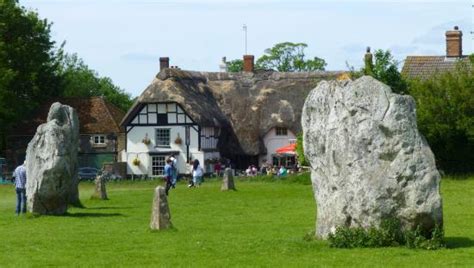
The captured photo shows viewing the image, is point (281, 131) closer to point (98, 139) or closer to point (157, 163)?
point (157, 163)

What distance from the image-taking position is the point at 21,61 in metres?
92.2

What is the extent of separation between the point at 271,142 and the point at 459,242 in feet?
242

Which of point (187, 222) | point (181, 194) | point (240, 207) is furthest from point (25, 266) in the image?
point (181, 194)

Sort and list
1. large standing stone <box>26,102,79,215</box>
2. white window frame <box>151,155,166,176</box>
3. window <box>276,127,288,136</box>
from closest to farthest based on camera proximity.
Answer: large standing stone <box>26,102,79,215</box>
white window frame <box>151,155,166,176</box>
window <box>276,127,288,136</box>

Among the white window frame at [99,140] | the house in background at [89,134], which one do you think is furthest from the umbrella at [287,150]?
the white window frame at [99,140]

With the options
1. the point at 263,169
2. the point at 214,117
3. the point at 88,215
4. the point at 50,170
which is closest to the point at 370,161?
the point at 50,170

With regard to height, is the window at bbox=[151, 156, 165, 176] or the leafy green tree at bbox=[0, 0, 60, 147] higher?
the leafy green tree at bbox=[0, 0, 60, 147]

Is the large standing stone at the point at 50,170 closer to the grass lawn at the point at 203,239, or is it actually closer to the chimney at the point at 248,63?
the grass lawn at the point at 203,239

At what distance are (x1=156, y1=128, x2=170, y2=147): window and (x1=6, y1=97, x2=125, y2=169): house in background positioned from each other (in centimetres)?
413

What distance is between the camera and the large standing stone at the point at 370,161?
2366 centimetres

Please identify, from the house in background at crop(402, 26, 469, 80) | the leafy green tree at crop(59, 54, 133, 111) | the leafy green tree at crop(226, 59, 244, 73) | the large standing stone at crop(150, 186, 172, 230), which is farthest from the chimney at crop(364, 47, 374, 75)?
the leafy green tree at crop(226, 59, 244, 73)

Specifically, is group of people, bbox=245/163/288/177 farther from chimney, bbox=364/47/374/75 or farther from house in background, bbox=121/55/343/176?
chimney, bbox=364/47/374/75

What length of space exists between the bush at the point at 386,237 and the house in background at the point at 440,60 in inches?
2428

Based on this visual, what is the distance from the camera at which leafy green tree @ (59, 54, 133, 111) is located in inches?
5492
